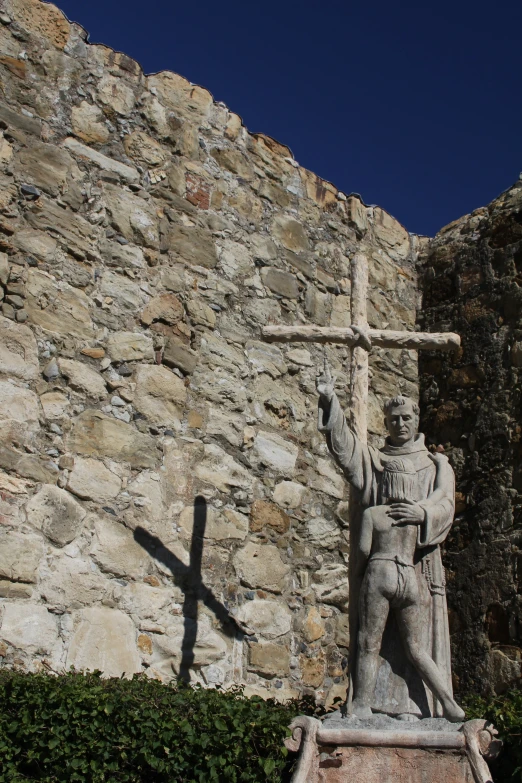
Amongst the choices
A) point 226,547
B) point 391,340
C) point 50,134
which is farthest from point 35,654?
point 50,134

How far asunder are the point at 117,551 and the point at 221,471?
3.38 feet

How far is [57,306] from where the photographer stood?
6.07 metres

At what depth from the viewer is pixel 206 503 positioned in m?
6.32

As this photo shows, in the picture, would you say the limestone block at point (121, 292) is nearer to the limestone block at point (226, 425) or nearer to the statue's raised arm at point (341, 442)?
the limestone block at point (226, 425)

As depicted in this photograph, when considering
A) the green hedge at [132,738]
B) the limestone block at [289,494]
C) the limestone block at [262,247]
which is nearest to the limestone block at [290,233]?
the limestone block at [262,247]

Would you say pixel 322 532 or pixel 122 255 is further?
pixel 322 532

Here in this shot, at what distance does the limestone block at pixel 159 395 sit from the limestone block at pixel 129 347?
0.28ft

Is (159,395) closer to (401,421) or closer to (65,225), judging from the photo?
(65,225)

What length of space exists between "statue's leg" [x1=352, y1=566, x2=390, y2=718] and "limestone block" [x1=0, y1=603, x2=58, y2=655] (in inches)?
74.4

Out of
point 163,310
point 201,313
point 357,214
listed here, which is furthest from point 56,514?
point 357,214

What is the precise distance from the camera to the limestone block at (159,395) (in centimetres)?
630

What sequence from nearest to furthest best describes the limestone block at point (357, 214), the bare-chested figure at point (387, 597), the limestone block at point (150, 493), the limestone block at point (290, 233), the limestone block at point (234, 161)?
the bare-chested figure at point (387, 597)
the limestone block at point (150, 493)
the limestone block at point (234, 161)
the limestone block at point (290, 233)
the limestone block at point (357, 214)

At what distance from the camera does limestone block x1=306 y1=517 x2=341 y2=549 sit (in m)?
6.86

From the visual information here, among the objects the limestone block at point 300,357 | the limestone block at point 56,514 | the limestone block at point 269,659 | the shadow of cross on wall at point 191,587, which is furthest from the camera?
the limestone block at point 300,357
